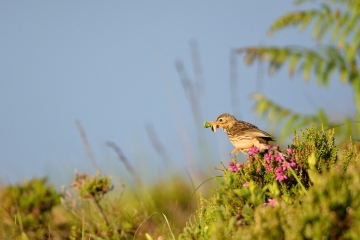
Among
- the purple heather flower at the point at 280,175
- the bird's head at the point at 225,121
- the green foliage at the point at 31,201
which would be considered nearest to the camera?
the purple heather flower at the point at 280,175

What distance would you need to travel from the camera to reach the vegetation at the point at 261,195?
260cm

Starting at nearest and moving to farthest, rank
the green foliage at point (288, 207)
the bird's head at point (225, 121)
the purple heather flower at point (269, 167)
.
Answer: the green foliage at point (288, 207)
the purple heather flower at point (269, 167)
the bird's head at point (225, 121)

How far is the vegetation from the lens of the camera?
2602 mm

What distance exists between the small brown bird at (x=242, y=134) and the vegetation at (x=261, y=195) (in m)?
0.18

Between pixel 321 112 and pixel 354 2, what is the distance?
3.49 metres

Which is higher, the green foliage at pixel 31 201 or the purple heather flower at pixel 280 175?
the purple heather flower at pixel 280 175

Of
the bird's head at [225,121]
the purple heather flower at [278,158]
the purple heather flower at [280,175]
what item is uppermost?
the bird's head at [225,121]

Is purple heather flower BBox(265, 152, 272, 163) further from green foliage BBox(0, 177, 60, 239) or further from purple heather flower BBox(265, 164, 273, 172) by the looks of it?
green foliage BBox(0, 177, 60, 239)

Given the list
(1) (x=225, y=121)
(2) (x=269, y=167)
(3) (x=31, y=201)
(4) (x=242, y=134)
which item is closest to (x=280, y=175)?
(2) (x=269, y=167)

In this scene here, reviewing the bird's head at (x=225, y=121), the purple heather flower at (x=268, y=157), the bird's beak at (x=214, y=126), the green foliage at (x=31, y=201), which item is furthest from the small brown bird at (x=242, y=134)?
the green foliage at (x=31, y=201)

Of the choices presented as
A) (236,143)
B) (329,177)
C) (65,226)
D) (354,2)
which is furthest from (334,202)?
(354,2)

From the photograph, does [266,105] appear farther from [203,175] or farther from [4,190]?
[4,190]

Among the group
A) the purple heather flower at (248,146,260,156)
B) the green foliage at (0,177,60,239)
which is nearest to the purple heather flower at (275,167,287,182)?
the purple heather flower at (248,146,260,156)

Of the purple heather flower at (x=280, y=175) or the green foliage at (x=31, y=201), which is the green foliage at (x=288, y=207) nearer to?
the purple heather flower at (x=280, y=175)
